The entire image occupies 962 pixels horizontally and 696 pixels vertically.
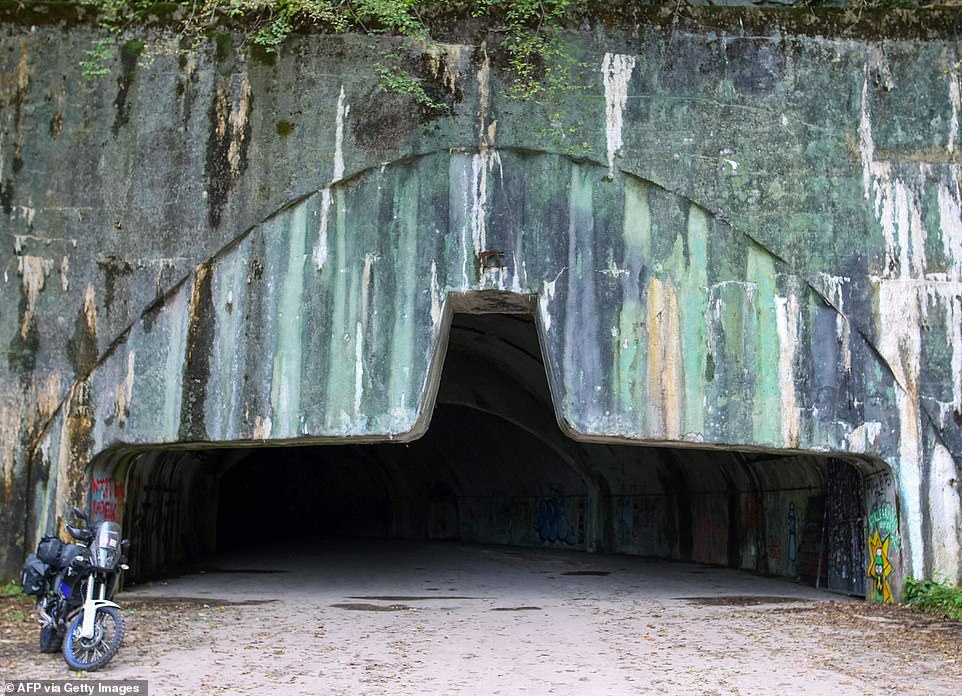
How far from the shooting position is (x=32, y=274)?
12.0 meters

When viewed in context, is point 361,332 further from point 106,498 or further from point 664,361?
point 106,498

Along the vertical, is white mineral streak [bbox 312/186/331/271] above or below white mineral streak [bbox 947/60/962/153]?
below

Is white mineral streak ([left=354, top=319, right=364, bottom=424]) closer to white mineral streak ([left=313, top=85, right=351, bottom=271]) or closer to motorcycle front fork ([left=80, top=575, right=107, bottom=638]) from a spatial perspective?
white mineral streak ([left=313, top=85, right=351, bottom=271])

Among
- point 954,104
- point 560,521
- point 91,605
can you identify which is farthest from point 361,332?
point 560,521

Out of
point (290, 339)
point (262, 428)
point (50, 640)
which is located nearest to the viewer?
point (50, 640)

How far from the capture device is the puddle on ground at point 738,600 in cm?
1218

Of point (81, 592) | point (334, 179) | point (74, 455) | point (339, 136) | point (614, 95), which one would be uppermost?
point (614, 95)

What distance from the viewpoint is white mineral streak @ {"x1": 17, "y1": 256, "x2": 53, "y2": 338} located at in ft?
39.1

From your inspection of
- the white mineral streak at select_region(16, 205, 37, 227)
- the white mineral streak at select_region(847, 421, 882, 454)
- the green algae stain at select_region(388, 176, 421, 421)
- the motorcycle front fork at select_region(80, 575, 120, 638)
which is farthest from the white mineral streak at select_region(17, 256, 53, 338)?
the white mineral streak at select_region(847, 421, 882, 454)

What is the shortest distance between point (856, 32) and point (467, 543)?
15.4 m

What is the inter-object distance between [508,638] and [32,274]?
6.74 metres

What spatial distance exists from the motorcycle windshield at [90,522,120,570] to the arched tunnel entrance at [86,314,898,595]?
4511 mm

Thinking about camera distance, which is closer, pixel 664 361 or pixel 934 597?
pixel 934 597

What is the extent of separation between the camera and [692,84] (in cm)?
1218
